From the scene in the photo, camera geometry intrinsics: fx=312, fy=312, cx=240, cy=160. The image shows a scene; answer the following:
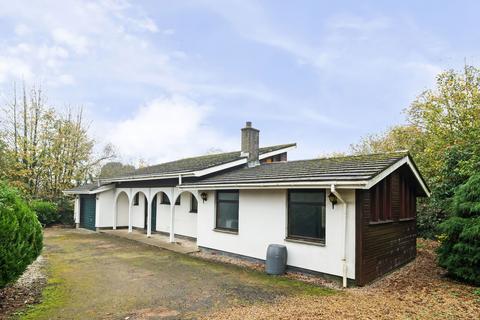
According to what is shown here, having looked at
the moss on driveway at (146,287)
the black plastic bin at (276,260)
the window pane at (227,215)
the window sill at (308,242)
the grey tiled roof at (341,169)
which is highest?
the grey tiled roof at (341,169)

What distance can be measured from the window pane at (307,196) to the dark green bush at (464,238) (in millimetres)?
3399

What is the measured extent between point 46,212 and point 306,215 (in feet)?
61.7

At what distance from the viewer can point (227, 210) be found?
36.8 ft

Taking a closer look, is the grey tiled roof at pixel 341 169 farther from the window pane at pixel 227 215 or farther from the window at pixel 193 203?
the window at pixel 193 203

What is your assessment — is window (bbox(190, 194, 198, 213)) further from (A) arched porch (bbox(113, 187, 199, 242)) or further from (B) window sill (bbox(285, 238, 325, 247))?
(B) window sill (bbox(285, 238, 325, 247))

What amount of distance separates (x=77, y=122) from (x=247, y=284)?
24323 mm

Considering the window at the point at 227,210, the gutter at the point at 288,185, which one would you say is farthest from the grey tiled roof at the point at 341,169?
the window at the point at 227,210

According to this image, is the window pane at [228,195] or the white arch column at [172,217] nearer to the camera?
the window pane at [228,195]

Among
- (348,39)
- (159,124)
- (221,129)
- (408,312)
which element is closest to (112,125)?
(159,124)

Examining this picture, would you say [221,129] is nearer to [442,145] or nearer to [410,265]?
[442,145]

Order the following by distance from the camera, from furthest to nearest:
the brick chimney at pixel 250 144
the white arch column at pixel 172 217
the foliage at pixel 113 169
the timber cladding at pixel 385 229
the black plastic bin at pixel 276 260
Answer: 1. the foliage at pixel 113 169
2. the brick chimney at pixel 250 144
3. the white arch column at pixel 172 217
4. the black plastic bin at pixel 276 260
5. the timber cladding at pixel 385 229

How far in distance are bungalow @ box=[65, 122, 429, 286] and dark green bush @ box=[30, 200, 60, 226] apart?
11.2 metres

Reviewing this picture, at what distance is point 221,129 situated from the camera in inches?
1075

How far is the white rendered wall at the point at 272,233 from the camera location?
7.77m
